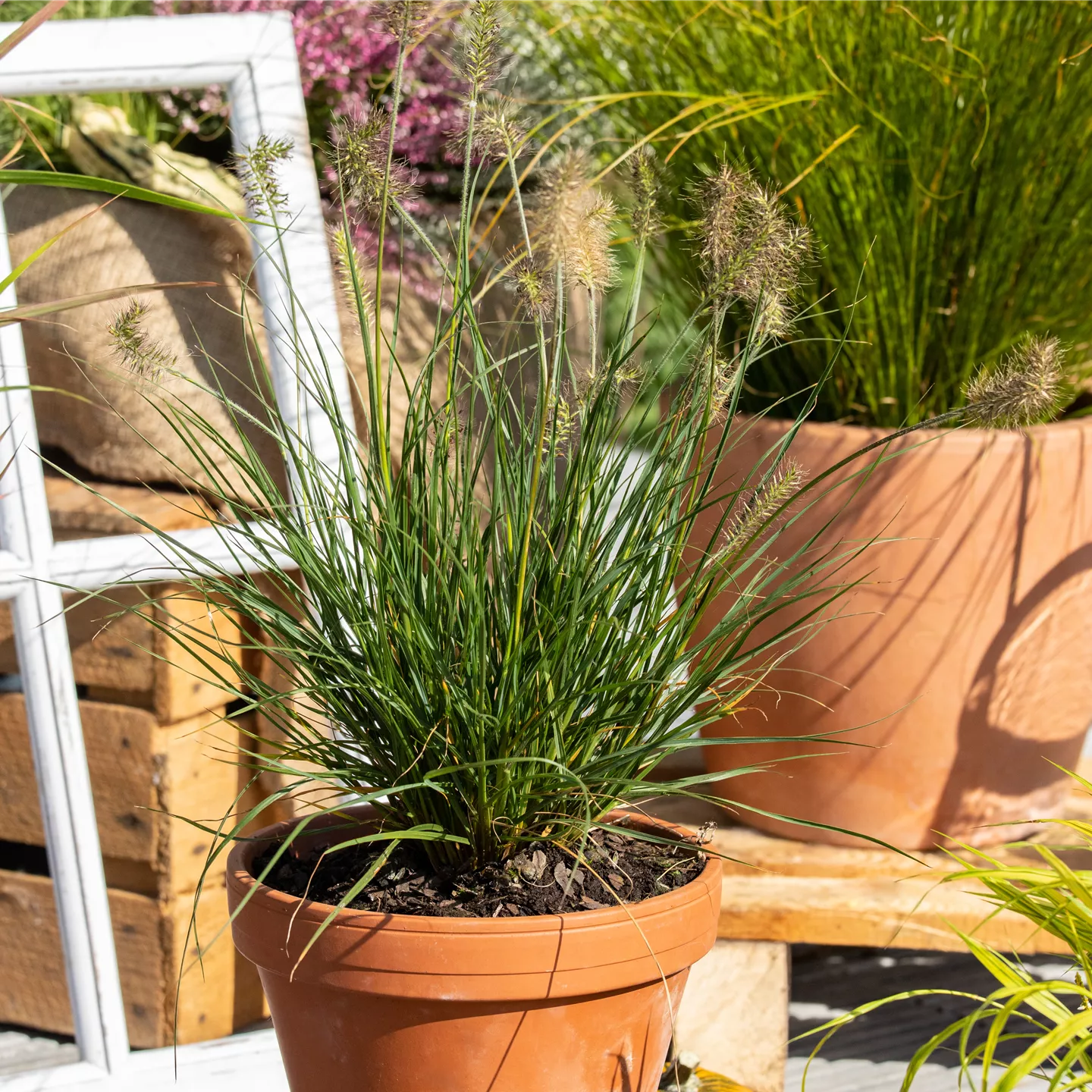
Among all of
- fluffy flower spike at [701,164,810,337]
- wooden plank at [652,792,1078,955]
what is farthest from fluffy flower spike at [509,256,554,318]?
wooden plank at [652,792,1078,955]

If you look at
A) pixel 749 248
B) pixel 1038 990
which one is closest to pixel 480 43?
pixel 749 248

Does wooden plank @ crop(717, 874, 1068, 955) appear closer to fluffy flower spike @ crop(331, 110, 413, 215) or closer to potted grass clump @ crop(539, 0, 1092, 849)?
potted grass clump @ crop(539, 0, 1092, 849)

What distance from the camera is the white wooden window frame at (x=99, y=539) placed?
1090 millimetres

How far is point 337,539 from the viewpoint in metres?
0.75

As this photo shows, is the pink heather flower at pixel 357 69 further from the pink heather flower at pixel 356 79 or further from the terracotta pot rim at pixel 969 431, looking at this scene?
the terracotta pot rim at pixel 969 431

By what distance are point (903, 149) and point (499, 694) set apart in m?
0.67

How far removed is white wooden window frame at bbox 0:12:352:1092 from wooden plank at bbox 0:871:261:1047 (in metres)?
0.07

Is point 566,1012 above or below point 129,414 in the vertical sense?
below

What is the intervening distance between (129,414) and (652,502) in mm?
644

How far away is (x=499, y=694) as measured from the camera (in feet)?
2.31

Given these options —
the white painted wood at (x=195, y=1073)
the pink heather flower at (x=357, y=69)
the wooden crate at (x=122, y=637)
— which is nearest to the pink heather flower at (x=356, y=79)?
the pink heather flower at (x=357, y=69)

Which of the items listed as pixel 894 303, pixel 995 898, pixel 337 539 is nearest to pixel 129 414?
pixel 337 539

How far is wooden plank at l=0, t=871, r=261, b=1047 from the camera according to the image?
47.4 inches

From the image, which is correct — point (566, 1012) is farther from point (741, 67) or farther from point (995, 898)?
point (741, 67)
